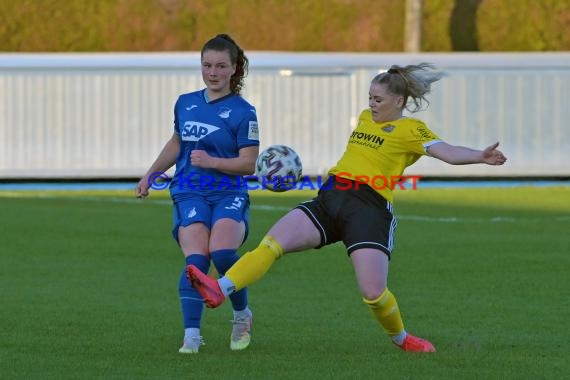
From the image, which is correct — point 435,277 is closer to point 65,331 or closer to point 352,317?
point 352,317

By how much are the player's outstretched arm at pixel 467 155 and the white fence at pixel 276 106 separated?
2147 cm

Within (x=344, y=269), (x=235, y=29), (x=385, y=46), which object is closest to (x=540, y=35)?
(x=385, y=46)

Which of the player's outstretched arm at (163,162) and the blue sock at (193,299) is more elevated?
the player's outstretched arm at (163,162)

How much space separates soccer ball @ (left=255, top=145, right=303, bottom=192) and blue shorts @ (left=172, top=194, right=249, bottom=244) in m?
0.40

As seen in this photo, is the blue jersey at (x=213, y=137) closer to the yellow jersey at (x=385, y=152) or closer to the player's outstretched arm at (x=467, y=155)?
the yellow jersey at (x=385, y=152)

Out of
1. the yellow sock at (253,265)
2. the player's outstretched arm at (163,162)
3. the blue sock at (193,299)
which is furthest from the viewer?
the player's outstretched arm at (163,162)

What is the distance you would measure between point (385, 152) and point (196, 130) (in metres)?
1.14

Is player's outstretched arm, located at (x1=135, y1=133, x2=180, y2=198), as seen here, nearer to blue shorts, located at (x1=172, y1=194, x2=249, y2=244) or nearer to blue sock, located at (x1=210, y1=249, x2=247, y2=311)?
blue shorts, located at (x1=172, y1=194, x2=249, y2=244)

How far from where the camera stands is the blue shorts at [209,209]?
914cm

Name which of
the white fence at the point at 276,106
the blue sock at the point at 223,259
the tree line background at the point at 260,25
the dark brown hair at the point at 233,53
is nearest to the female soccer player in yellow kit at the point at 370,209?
the blue sock at the point at 223,259

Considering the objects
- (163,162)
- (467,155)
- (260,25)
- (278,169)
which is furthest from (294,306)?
(260,25)

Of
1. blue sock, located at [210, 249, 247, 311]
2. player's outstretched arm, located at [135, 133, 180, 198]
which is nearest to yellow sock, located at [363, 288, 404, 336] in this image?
blue sock, located at [210, 249, 247, 311]

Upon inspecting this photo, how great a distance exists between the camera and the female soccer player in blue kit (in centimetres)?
908

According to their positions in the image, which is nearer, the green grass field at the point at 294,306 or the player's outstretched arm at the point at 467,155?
the player's outstretched arm at the point at 467,155
